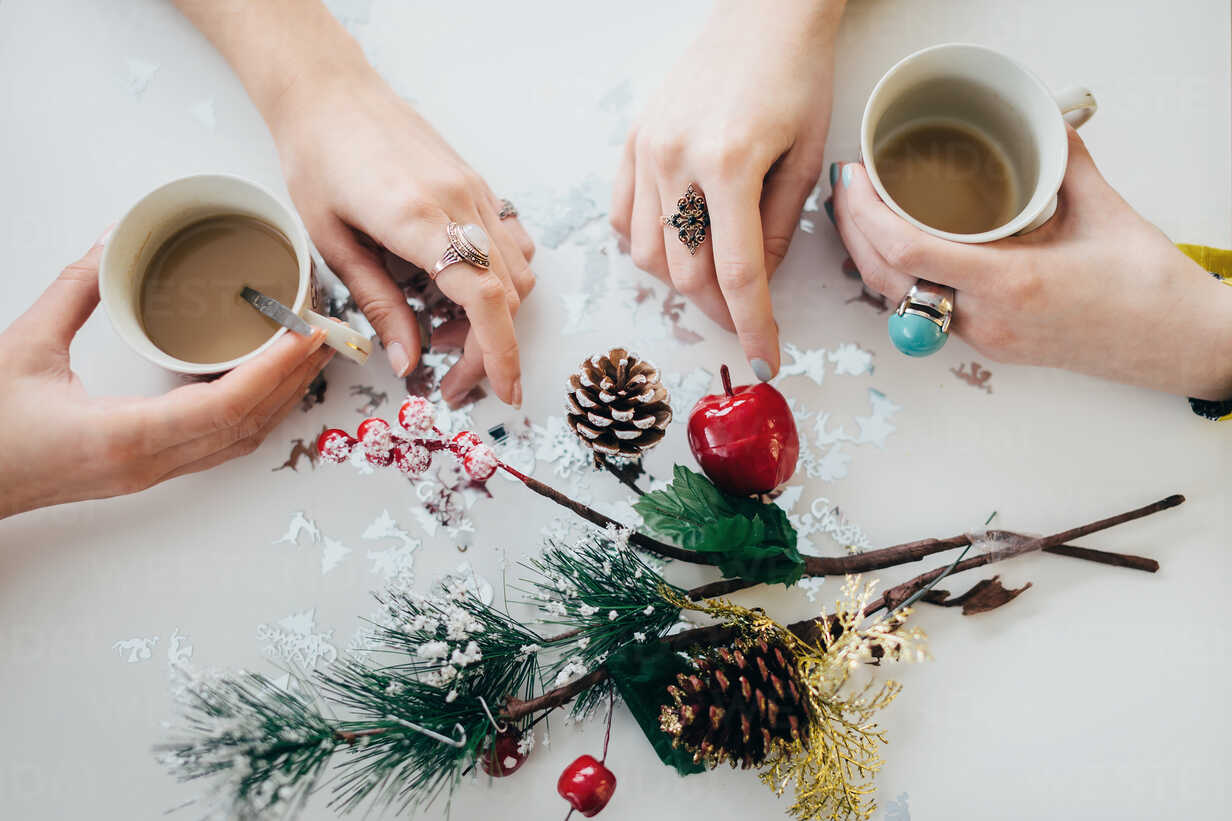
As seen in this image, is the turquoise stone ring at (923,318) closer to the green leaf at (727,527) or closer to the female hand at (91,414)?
the green leaf at (727,527)

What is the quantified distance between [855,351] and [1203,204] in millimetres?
482

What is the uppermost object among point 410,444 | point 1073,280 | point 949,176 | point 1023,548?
point 410,444

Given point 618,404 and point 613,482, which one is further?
point 613,482

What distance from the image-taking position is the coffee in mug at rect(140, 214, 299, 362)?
73 centimetres

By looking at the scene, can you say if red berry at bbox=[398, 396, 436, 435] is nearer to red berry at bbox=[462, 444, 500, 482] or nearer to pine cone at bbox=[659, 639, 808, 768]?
red berry at bbox=[462, 444, 500, 482]

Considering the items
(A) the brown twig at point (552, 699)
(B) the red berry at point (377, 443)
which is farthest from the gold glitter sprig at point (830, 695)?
(B) the red berry at point (377, 443)

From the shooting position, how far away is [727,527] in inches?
26.6

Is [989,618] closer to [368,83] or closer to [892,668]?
[892,668]

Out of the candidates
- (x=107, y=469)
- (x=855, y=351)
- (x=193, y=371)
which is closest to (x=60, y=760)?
(x=107, y=469)

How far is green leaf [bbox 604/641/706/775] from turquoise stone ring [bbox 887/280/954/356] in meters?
0.41

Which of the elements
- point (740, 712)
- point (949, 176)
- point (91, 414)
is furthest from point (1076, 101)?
point (91, 414)

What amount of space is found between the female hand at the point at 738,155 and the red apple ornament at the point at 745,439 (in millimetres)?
64

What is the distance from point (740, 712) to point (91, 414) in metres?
0.71

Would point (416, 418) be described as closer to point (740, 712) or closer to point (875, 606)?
point (740, 712)
